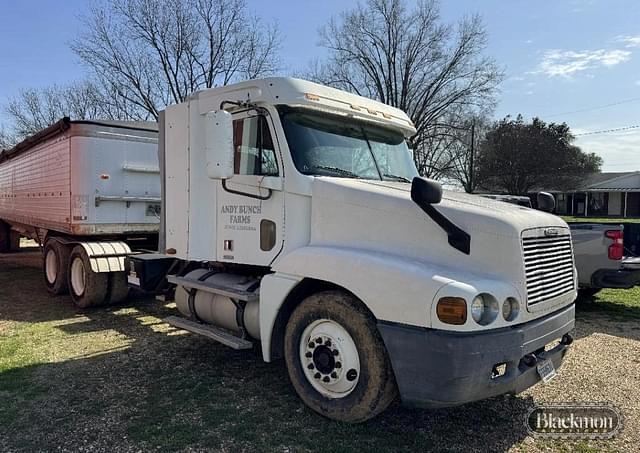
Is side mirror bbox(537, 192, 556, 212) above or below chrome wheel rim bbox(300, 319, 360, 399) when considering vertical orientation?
above

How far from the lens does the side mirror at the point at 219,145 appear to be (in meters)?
4.29

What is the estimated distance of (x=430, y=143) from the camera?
32.0 m

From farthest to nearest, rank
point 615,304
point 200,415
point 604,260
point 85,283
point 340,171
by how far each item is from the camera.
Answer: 1. point 615,304
2. point 85,283
3. point 604,260
4. point 340,171
5. point 200,415

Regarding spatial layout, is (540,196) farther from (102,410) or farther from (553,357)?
(102,410)

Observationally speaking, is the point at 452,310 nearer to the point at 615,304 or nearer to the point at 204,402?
the point at 204,402

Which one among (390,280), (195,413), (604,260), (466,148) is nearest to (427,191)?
(390,280)

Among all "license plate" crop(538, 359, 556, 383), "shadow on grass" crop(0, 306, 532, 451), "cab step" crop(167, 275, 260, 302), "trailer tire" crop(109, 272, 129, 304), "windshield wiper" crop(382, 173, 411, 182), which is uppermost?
"windshield wiper" crop(382, 173, 411, 182)

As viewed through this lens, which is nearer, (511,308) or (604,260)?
(511,308)

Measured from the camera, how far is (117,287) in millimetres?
8156

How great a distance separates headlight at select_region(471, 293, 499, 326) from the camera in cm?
330

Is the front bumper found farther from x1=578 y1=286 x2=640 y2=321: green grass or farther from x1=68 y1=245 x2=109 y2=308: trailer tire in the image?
x1=68 y1=245 x2=109 y2=308: trailer tire

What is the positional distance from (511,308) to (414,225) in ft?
2.94

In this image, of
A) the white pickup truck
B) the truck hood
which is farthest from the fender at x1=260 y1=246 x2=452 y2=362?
the white pickup truck

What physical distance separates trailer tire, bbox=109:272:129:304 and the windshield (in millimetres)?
4878
